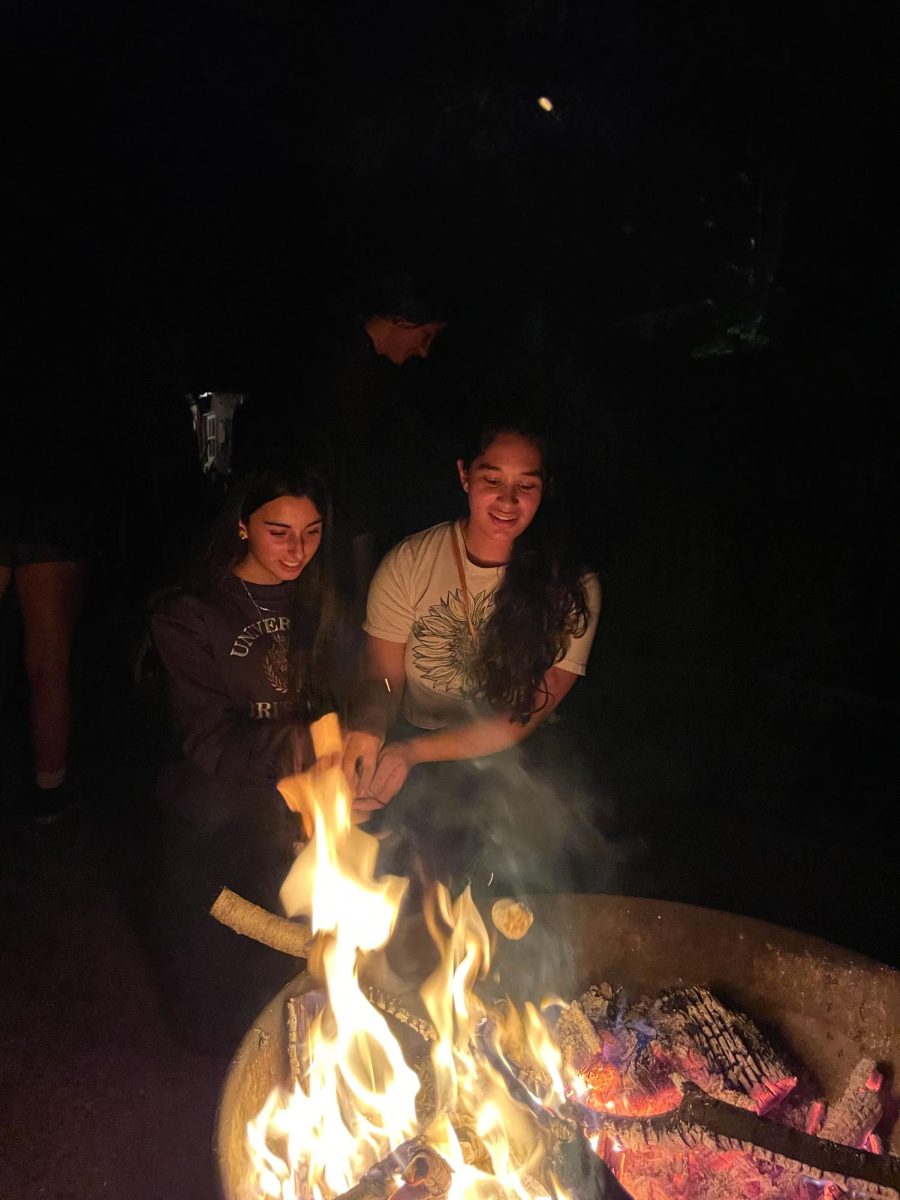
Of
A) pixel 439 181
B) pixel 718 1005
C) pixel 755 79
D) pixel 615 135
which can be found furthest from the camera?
pixel 439 181

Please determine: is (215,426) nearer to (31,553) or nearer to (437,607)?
(31,553)

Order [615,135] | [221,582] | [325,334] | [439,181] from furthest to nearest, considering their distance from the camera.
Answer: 1. [439,181]
2. [615,135]
3. [325,334]
4. [221,582]

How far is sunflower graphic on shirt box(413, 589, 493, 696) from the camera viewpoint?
3016 millimetres

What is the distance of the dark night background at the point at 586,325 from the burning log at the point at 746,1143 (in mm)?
1552

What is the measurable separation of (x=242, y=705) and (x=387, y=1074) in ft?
4.40

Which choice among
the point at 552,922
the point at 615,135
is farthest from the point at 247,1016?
the point at 615,135

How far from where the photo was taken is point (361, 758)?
8.99ft

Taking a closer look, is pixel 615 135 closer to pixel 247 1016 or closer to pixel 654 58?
pixel 654 58

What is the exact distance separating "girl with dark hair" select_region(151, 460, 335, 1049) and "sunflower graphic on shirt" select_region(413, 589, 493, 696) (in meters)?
0.36

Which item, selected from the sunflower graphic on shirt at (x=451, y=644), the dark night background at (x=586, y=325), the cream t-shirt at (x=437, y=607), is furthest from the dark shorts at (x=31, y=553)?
the sunflower graphic on shirt at (x=451, y=644)

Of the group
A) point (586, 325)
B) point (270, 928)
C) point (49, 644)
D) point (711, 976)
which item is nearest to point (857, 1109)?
point (711, 976)

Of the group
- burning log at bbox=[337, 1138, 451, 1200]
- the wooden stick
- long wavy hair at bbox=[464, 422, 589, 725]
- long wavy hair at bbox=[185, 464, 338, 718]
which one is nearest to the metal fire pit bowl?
the wooden stick

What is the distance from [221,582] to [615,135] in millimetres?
6295

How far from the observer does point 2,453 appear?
3.37 metres
